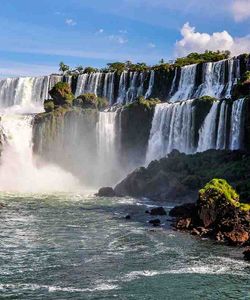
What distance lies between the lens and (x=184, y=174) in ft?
189

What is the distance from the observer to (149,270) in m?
Result: 29.7

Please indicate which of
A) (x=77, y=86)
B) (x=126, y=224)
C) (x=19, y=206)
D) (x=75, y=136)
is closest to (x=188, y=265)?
(x=126, y=224)

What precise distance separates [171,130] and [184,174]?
38.4ft

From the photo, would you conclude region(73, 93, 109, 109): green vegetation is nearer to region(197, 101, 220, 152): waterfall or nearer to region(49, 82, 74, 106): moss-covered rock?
region(49, 82, 74, 106): moss-covered rock

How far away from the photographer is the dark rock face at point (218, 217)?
37.5 m

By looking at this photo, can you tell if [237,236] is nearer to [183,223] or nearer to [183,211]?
[183,223]

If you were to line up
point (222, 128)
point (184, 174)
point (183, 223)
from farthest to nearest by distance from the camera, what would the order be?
point (222, 128)
point (184, 174)
point (183, 223)

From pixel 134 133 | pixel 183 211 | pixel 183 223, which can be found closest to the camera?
pixel 183 223

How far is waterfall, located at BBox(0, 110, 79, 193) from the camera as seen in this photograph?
69062mm

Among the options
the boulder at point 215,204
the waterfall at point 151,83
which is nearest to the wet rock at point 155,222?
the boulder at point 215,204

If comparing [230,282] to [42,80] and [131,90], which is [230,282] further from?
[42,80]

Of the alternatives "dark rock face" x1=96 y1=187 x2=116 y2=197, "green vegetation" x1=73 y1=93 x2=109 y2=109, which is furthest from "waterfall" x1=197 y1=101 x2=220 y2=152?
"green vegetation" x1=73 y1=93 x2=109 y2=109

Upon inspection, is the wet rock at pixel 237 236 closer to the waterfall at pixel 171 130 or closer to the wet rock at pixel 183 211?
the wet rock at pixel 183 211

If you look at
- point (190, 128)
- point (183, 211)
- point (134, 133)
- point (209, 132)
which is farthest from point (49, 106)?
point (183, 211)
